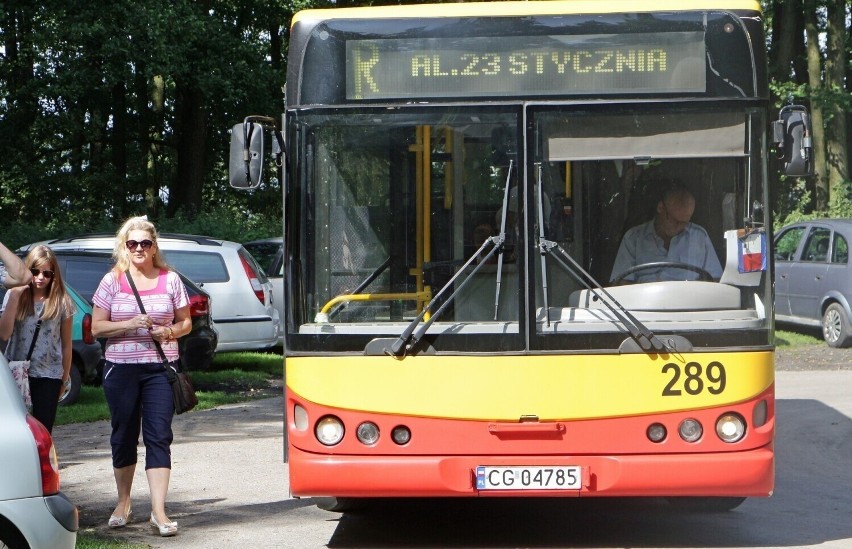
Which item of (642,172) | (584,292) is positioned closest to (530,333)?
(584,292)

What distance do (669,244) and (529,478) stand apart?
1.40 m

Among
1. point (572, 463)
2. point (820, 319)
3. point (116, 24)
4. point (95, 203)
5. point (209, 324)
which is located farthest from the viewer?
point (95, 203)

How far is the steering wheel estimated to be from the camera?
23.7 feet

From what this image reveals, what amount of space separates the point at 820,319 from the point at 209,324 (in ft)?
30.2

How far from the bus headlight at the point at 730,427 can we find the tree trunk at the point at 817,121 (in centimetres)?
2413

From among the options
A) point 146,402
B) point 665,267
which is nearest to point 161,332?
point 146,402

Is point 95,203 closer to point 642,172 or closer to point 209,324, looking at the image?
point 209,324

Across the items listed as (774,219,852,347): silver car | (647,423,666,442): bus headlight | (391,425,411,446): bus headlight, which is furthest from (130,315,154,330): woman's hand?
(774,219,852,347): silver car

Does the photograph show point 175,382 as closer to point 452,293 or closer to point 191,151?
point 452,293

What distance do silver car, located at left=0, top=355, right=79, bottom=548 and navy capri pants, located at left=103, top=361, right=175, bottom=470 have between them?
251 centimetres

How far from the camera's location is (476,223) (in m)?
7.24

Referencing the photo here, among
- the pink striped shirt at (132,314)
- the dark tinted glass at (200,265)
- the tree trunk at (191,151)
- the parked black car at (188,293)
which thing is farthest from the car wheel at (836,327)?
the tree trunk at (191,151)

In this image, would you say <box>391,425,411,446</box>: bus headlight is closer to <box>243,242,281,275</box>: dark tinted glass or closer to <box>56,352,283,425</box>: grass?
<box>56,352,283,425</box>: grass

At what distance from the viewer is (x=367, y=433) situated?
7199mm
